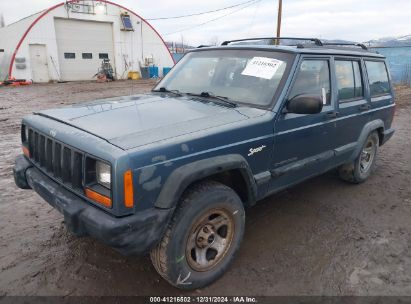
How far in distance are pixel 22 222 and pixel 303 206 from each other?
3.36 m

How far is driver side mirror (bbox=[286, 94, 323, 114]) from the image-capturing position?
286 cm

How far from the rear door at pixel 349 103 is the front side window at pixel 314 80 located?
180 millimetres

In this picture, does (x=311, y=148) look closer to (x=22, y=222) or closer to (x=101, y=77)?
(x=22, y=222)

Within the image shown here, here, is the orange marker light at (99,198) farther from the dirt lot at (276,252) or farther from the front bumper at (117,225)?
the dirt lot at (276,252)

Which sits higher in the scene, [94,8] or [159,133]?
[94,8]

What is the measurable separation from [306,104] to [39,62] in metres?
24.6

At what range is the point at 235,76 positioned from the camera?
3.40 metres

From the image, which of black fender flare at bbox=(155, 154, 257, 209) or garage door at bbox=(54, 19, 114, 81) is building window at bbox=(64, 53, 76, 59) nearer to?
garage door at bbox=(54, 19, 114, 81)

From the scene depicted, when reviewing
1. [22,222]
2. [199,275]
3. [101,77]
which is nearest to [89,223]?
[199,275]

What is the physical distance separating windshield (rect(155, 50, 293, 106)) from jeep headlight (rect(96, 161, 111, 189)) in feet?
4.90

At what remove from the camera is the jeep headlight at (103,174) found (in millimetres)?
2238

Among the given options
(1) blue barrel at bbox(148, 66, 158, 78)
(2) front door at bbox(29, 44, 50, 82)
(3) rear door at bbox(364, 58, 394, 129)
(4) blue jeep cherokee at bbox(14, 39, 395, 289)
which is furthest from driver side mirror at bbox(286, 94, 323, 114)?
(1) blue barrel at bbox(148, 66, 158, 78)

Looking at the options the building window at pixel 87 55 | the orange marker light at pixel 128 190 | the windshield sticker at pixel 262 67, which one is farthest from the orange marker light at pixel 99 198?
the building window at pixel 87 55

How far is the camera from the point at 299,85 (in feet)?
Answer: 10.9
